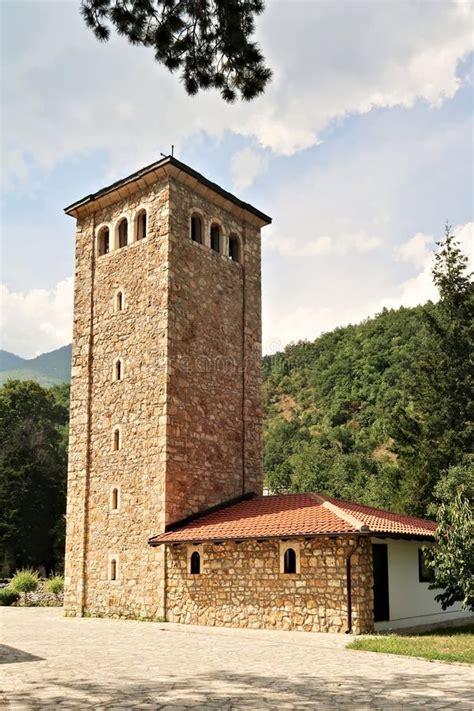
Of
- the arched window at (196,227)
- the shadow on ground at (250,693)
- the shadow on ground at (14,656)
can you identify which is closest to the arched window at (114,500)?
the shadow on ground at (14,656)

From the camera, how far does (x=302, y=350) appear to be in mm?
81375

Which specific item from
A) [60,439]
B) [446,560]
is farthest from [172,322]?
[60,439]

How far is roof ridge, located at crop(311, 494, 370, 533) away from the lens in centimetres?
1288

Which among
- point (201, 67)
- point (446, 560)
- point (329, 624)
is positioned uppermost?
point (201, 67)

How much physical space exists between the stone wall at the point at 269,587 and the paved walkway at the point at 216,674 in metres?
0.67

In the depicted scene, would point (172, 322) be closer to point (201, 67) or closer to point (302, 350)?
point (201, 67)

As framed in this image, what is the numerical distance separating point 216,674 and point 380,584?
6448 millimetres

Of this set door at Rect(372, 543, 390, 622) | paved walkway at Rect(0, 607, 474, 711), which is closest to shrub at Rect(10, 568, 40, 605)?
paved walkway at Rect(0, 607, 474, 711)

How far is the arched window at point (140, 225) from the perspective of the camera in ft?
63.2

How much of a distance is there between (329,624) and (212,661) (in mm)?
4134

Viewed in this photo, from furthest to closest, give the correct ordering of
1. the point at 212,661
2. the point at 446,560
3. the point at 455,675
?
1. the point at 446,560
2. the point at 212,661
3. the point at 455,675

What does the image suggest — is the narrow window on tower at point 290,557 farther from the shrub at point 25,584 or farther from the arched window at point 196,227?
the shrub at point 25,584

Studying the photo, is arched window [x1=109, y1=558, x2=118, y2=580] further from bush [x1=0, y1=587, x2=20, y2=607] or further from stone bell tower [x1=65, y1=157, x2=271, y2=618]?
bush [x1=0, y1=587, x2=20, y2=607]

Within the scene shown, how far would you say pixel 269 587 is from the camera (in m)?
14.4
